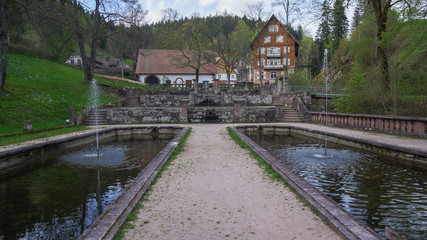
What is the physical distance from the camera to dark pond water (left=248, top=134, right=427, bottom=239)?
502 centimetres

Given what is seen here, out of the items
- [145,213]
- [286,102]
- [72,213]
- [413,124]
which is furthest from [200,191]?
[286,102]

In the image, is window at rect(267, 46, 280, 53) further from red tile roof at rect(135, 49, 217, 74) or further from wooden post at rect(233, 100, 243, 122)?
wooden post at rect(233, 100, 243, 122)

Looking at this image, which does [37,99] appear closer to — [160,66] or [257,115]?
[257,115]

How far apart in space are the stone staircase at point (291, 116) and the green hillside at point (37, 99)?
57.1 feet

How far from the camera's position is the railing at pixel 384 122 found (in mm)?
13328

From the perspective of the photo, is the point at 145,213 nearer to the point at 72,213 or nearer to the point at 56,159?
the point at 72,213

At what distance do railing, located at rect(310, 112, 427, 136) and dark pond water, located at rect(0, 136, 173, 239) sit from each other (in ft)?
39.9

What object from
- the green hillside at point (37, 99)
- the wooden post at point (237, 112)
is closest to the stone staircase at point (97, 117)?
the green hillside at point (37, 99)

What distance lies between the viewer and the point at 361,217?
16.8ft

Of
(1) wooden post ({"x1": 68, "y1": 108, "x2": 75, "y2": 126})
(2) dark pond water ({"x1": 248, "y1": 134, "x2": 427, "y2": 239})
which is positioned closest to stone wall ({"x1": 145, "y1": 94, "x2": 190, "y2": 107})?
(1) wooden post ({"x1": 68, "y1": 108, "x2": 75, "y2": 126})

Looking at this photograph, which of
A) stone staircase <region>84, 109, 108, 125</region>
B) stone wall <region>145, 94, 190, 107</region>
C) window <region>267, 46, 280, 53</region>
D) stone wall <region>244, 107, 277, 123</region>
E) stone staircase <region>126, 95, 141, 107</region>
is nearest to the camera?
stone staircase <region>84, 109, 108, 125</region>

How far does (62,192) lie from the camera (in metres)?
6.86

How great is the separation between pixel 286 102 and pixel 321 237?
27957 millimetres

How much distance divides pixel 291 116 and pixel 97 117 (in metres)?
16.3
